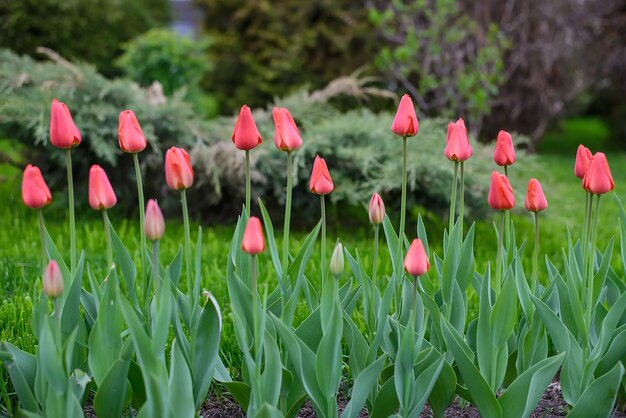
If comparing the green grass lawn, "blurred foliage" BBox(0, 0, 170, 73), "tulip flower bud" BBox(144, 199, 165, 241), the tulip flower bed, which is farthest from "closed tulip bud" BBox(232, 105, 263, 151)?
"blurred foliage" BBox(0, 0, 170, 73)

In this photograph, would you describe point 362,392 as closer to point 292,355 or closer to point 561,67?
point 292,355

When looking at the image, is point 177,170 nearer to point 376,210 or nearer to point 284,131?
point 284,131

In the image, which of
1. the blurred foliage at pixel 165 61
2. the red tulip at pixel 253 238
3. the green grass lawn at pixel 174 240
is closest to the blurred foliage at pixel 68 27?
the blurred foliage at pixel 165 61

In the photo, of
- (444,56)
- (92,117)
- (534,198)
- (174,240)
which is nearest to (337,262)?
(534,198)

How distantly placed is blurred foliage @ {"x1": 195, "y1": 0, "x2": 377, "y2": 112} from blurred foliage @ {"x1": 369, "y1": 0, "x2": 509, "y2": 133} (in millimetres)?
311

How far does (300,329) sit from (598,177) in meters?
0.79

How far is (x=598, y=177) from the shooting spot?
1954 millimetres

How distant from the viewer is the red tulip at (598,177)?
6.39ft

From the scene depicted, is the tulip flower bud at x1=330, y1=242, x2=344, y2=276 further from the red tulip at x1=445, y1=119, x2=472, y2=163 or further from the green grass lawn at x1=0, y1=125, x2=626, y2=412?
the green grass lawn at x1=0, y1=125, x2=626, y2=412

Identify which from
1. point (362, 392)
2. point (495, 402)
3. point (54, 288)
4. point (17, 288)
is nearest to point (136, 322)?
point (54, 288)

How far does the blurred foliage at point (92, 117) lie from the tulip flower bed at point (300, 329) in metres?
2.53

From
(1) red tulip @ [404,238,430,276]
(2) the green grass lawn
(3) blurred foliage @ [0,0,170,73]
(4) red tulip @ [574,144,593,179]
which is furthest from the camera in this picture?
(3) blurred foliage @ [0,0,170,73]

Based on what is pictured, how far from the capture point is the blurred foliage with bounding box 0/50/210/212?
179 inches

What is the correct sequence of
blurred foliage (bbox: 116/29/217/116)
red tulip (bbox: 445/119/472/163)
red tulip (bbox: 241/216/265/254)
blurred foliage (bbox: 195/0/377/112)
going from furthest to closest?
blurred foliage (bbox: 195/0/377/112)
blurred foliage (bbox: 116/29/217/116)
red tulip (bbox: 445/119/472/163)
red tulip (bbox: 241/216/265/254)
